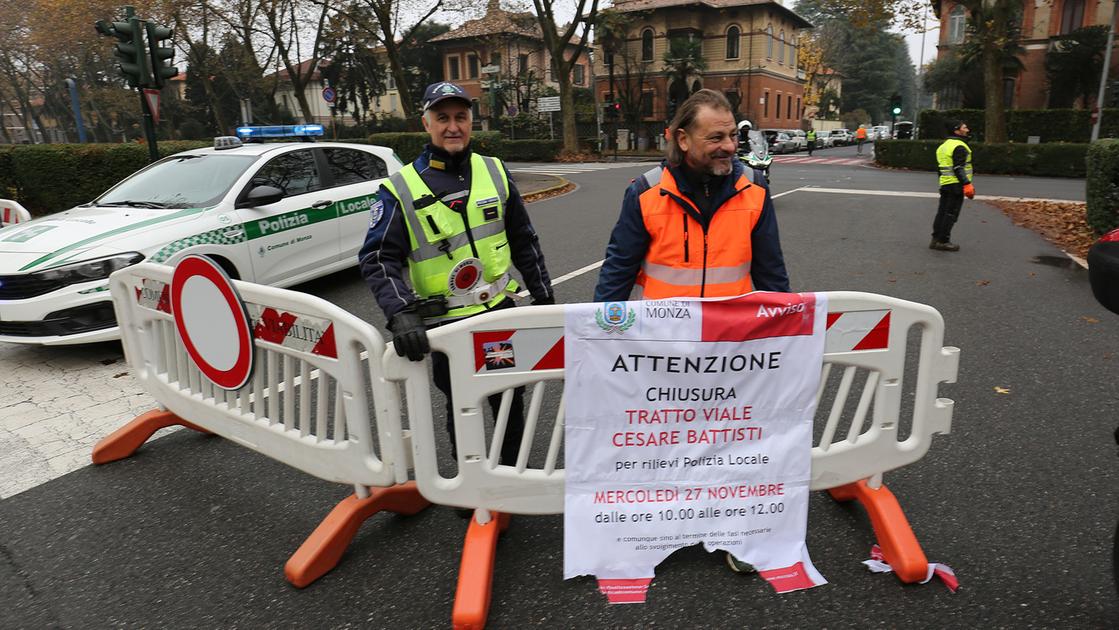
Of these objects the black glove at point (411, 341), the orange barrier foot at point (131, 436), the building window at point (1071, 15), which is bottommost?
the orange barrier foot at point (131, 436)

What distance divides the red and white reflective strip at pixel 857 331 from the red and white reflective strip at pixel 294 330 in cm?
183

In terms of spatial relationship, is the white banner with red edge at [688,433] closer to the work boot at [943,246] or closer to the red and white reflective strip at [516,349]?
the red and white reflective strip at [516,349]

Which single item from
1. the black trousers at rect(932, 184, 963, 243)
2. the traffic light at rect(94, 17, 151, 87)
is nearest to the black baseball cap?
Result: the black trousers at rect(932, 184, 963, 243)

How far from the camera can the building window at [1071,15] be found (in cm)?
3928

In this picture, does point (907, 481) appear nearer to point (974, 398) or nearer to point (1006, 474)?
point (1006, 474)

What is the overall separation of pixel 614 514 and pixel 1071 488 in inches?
89.4

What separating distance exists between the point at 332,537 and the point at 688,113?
2.17 m

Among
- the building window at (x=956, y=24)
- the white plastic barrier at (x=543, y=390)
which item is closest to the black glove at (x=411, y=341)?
the white plastic barrier at (x=543, y=390)

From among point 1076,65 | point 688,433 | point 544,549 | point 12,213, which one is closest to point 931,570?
point 688,433

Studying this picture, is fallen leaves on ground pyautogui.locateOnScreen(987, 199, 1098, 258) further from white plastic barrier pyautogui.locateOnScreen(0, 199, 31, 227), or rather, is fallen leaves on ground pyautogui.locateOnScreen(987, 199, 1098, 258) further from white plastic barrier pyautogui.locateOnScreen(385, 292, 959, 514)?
white plastic barrier pyautogui.locateOnScreen(0, 199, 31, 227)

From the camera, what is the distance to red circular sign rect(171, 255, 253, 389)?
302 cm

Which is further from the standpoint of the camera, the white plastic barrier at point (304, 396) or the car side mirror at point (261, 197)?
the car side mirror at point (261, 197)

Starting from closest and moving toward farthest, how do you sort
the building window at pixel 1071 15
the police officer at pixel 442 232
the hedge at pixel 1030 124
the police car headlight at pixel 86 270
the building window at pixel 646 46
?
the police officer at pixel 442 232 < the police car headlight at pixel 86 270 < the hedge at pixel 1030 124 < the building window at pixel 1071 15 < the building window at pixel 646 46

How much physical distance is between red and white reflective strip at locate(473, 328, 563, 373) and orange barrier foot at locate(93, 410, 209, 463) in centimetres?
218
